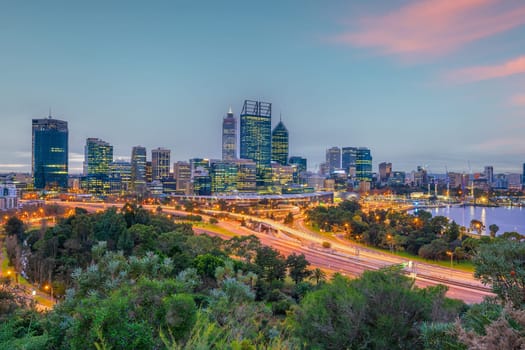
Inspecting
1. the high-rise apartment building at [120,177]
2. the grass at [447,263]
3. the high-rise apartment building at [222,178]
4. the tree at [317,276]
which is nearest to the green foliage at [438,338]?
the tree at [317,276]

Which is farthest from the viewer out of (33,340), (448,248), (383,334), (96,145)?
(96,145)

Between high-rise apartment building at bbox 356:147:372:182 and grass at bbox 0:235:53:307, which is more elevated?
high-rise apartment building at bbox 356:147:372:182

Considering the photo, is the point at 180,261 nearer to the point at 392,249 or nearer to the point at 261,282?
the point at 261,282

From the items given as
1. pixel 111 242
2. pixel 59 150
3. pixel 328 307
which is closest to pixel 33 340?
pixel 328 307

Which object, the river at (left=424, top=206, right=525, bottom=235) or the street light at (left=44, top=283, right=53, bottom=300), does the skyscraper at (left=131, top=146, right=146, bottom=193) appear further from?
the street light at (left=44, top=283, right=53, bottom=300)

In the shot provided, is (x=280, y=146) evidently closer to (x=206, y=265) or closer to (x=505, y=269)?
(x=206, y=265)

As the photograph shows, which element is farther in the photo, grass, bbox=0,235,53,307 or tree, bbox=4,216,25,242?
tree, bbox=4,216,25,242

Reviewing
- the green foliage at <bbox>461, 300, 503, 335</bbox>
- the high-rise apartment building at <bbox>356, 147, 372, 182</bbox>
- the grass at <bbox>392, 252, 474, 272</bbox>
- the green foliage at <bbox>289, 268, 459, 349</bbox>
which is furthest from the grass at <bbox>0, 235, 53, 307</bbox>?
the high-rise apartment building at <bbox>356, 147, 372, 182</bbox>
